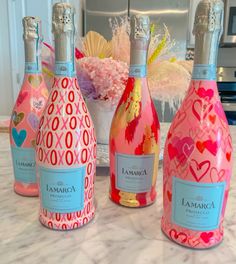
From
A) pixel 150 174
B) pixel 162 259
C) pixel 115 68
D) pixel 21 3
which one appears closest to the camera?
pixel 162 259

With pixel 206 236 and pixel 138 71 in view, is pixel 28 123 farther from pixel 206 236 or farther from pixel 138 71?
pixel 206 236

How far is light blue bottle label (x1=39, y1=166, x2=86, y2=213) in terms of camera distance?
0.44m

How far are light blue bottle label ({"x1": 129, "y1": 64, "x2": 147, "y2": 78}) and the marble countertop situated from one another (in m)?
0.25

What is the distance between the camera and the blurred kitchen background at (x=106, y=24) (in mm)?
2195

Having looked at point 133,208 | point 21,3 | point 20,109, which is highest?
point 21,3

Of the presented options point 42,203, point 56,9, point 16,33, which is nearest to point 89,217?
point 42,203

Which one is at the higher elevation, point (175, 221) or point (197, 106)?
point (197, 106)

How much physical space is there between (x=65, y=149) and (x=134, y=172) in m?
0.15

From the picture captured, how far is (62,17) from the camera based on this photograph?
41 cm

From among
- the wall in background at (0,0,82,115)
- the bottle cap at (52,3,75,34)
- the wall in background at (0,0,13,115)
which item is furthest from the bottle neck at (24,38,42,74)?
the wall in background at (0,0,13,115)

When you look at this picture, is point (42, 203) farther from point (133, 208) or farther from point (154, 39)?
point (154, 39)

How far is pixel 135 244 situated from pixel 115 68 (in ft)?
1.28

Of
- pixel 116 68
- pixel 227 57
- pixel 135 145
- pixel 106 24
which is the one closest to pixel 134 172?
pixel 135 145

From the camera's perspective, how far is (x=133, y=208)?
1.77ft
